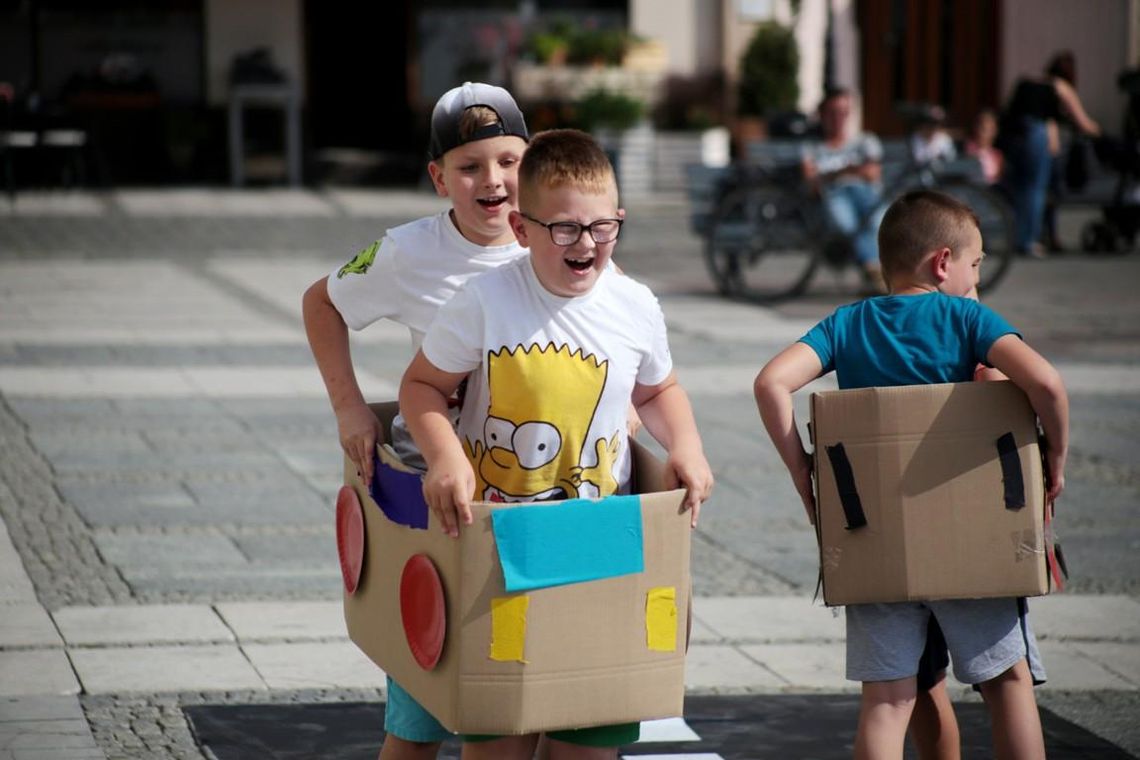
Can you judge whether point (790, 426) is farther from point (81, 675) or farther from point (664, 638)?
point (81, 675)

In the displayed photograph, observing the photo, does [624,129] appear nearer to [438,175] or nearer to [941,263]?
[941,263]

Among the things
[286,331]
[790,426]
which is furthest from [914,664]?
[286,331]

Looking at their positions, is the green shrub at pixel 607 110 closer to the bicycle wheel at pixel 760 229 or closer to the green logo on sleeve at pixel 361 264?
the bicycle wheel at pixel 760 229

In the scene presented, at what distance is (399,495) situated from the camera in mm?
3480

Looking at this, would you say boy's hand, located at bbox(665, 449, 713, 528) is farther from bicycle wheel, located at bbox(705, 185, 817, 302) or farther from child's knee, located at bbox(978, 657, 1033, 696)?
bicycle wheel, located at bbox(705, 185, 817, 302)

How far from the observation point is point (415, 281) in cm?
375

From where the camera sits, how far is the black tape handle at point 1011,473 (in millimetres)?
3779

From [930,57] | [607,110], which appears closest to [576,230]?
[607,110]

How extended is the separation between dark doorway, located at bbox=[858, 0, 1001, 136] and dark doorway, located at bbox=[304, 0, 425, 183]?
593 cm

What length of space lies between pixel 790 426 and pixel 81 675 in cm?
231

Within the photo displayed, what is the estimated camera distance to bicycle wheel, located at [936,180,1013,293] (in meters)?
14.3

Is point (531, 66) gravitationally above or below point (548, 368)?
above

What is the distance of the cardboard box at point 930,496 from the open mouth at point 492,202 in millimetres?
714

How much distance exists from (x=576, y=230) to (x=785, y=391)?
0.59 m
